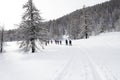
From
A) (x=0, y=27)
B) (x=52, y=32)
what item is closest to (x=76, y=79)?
(x=0, y=27)

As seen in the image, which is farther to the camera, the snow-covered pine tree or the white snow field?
the snow-covered pine tree

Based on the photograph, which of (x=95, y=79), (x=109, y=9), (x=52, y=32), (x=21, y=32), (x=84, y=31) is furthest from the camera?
(x=109, y=9)

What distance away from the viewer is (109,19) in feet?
426

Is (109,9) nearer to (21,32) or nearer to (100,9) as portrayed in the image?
(100,9)

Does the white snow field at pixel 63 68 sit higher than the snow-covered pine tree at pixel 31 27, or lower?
lower

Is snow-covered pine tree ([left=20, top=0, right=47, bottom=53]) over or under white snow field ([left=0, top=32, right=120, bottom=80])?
over

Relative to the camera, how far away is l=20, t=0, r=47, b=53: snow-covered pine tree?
26.1m

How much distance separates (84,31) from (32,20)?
97.9 ft

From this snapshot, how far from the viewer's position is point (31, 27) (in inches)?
1037

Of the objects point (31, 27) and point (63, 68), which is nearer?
point (63, 68)

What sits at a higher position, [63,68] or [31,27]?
[31,27]

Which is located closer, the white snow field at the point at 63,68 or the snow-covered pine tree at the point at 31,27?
the white snow field at the point at 63,68

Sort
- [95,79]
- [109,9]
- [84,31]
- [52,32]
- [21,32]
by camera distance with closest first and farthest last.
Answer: [95,79] < [21,32] < [84,31] < [52,32] < [109,9]

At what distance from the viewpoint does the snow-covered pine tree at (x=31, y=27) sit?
85.8 feet
